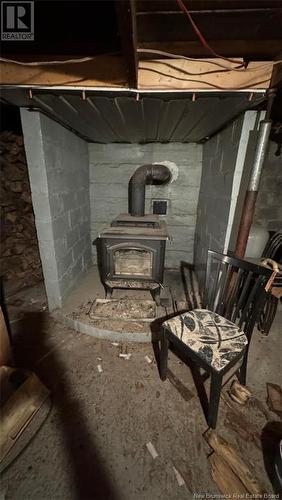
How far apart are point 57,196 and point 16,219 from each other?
3.39 feet

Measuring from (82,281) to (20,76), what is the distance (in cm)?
228

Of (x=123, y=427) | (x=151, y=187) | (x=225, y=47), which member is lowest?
(x=123, y=427)

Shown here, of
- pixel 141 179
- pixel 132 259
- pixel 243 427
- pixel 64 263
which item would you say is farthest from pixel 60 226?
pixel 243 427

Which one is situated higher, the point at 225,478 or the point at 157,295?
the point at 157,295

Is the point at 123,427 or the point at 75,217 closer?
the point at 123,427

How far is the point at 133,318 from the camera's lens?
2264mm

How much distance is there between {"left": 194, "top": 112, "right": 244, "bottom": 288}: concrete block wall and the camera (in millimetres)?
2012

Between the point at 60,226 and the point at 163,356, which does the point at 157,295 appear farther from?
the point at 60,226

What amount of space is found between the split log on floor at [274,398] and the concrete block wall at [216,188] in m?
1.26

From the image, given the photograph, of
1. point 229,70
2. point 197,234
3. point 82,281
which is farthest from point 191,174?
point 82,281

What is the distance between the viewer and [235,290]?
1.73 m

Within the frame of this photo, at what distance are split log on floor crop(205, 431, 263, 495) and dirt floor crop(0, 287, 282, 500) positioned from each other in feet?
0.18

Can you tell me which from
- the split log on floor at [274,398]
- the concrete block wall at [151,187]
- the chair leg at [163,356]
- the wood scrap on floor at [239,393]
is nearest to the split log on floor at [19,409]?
the chair leg at [163,356]

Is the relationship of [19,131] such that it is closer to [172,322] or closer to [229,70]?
[229,70]
